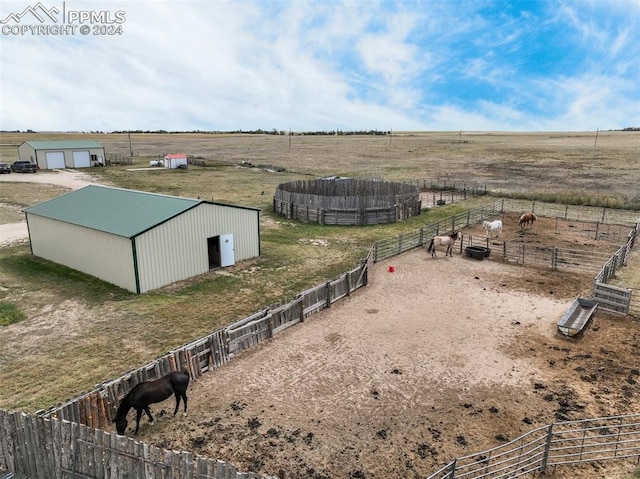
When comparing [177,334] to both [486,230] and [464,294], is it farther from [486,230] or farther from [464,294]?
[486,230]

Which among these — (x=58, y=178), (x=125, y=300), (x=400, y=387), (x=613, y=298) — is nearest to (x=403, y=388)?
(x=400, y=387)

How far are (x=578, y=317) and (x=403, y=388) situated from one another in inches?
315

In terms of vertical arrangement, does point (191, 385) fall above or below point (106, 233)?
below

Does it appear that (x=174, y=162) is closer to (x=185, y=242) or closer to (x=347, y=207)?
(x=347, y=207)

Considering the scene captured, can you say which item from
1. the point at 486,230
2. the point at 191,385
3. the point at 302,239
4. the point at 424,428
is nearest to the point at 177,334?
the point at 191,385

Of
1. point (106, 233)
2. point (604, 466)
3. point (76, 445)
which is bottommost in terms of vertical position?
point (604, 466)

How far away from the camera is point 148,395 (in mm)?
10156

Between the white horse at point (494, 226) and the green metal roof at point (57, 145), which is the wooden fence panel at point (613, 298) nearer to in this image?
the white horse at point (494, 226)

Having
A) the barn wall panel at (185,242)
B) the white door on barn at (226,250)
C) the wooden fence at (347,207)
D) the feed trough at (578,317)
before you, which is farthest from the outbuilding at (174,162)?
the feed trough at (578,317)

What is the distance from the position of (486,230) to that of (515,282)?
29.5ft

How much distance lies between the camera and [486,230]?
28984 millimetres

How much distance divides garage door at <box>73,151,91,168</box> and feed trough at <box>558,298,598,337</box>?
214ft

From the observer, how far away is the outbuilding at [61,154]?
199 feet

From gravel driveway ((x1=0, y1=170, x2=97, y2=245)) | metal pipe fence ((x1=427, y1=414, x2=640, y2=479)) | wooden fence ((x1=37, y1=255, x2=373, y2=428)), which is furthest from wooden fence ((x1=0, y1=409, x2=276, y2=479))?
gravel driveway ((x1=0, y1=170, x2=97, y2=245))
